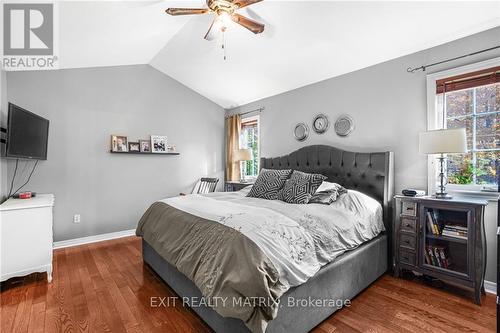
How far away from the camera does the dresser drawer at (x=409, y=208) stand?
2.36m

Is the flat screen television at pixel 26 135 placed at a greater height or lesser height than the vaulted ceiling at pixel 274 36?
lesser

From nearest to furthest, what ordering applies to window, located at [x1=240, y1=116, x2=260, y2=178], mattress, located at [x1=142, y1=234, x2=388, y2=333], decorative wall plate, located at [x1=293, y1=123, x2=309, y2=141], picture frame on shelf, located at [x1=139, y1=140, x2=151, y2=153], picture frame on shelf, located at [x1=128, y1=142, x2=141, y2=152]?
mattress, located at [x1=142, y1=234, x2=388, y2=333]
decorative wall plate, located at [x1=293, y1=123, x2=309, y2=141]
picture frame on shelf, located at [x1=128, y1=142, x2=141, y2=152]
picture frame on shelf, located at [x1=139, y1=140, x2=151, y2=153]
window, located at [x1=240, y1=116, x2=260, y2=178]

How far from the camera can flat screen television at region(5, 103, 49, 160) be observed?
2.49m

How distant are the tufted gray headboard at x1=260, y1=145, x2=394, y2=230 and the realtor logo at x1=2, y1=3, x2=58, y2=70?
3.23 metres

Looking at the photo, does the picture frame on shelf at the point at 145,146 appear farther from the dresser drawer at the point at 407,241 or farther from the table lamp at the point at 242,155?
the dresser drawer at the point at 407,241

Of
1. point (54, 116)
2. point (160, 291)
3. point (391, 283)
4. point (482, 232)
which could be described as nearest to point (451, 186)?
point (482, 232)

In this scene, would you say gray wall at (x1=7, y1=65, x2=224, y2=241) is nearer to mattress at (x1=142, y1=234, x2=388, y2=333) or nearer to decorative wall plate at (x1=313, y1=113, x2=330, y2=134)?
Result: mattress at (x1=142, y1=234, x2=388, y2=333)

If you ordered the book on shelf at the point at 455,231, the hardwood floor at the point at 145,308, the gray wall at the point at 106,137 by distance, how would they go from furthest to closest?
the gray wall at the point at 106,137, the book on shelf at the point at 455,231, the hardwood floor at the point at 145,308

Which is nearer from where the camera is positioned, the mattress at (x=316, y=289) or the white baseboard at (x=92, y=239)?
the mattress at (x=316, y=289)

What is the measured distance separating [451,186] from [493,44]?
1347 mm

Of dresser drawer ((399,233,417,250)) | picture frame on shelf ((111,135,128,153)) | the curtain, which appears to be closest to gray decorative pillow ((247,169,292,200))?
dresser drawer ((399,233,417,250))

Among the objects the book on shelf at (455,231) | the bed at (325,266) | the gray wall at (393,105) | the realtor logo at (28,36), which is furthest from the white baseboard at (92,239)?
the book on shelf at (455,231)

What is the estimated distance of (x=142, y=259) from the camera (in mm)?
2926

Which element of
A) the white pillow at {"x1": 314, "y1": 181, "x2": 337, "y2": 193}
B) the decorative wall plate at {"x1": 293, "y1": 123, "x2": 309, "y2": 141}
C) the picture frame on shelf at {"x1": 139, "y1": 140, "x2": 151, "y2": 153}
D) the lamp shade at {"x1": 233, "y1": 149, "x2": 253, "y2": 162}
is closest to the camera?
the white pillow at {"x1": 314, "y1": 181, "x2": 337, "y2": 193}
